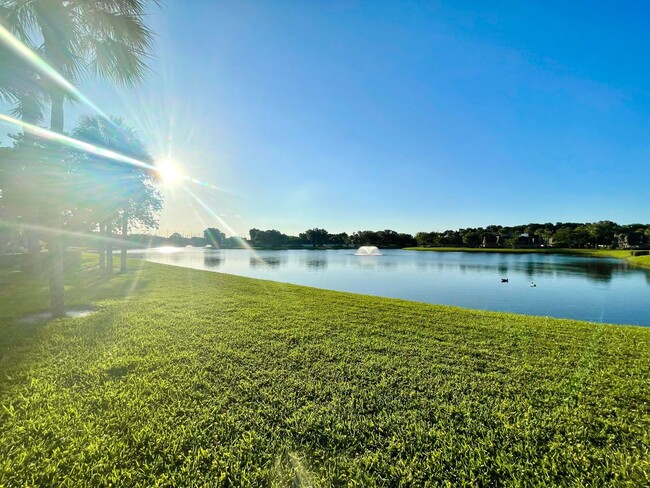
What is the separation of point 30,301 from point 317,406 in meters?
9.25

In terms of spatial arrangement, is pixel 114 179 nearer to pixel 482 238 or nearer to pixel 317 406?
pixel 317 406

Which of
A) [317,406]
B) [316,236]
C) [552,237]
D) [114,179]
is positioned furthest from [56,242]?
[552,237]

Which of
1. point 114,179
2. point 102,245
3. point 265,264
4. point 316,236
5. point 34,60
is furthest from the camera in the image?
point 316,236

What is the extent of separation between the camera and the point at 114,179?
13281mm

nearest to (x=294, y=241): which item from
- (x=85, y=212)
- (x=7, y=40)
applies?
(x=85, y=212)

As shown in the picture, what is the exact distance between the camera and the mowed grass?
7.04 feet

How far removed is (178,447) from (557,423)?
345 cm

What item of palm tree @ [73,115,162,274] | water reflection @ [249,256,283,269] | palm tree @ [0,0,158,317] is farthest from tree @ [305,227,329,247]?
palm tree @ [0,0,158,317]

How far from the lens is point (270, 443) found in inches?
94.3

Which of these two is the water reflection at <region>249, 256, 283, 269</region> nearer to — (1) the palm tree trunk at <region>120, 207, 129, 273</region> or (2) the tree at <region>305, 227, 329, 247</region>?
(1) the palm tree trunk at <region>120, 207, 129, 273</region>

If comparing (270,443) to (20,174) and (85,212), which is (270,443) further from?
(85,212)

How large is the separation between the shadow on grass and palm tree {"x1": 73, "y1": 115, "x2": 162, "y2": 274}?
3503 mm

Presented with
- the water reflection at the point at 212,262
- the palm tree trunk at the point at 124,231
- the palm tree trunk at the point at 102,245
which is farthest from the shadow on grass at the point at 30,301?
the water reflection at the point at 212,262

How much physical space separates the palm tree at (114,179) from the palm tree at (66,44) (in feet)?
17.6
